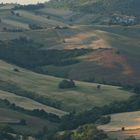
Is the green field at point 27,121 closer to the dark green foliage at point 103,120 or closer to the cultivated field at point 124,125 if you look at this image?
the dark green foliage at point 103,120

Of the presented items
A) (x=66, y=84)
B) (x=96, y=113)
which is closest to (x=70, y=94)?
(x=66, y=84)

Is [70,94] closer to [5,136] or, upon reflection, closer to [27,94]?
[27,94]

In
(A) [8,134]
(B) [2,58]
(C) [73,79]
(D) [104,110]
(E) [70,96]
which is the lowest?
(A) [8,134]

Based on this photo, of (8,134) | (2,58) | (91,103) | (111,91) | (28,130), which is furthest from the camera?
(2,58)

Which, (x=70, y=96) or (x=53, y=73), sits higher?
(x=53, y=73)

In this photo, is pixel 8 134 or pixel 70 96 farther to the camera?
pixel 70 96

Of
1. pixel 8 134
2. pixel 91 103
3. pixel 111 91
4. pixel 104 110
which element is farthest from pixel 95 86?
pixel 8 134

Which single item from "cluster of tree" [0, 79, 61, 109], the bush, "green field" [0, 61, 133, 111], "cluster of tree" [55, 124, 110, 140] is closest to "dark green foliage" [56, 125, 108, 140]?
"cluster of tree" [55, 124, 110, 140]

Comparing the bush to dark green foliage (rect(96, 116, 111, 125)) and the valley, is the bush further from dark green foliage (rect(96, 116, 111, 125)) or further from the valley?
dark green foliage (rect(96, 116, 111, 125))

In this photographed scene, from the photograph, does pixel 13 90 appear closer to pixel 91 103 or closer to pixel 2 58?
pixel 91 103
